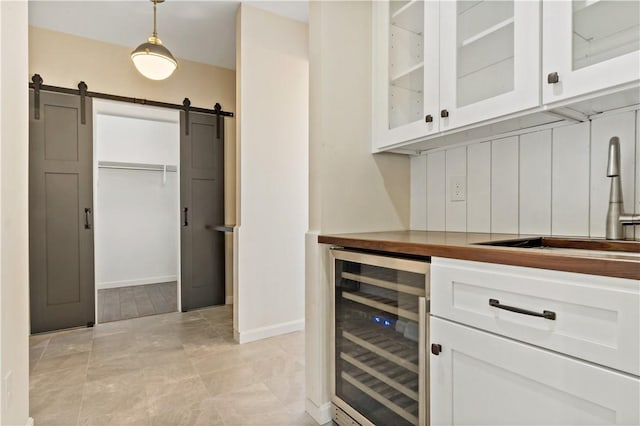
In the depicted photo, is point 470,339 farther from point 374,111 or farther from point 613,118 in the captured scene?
point 374,111

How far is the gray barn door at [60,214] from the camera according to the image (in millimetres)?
3021

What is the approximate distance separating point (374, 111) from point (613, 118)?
976 millimetres

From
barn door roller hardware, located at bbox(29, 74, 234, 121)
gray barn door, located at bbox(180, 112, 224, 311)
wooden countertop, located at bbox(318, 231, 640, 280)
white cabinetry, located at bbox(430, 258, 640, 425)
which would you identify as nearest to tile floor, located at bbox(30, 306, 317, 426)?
gray barn door, located at bbox(180, 112, 224, 311)

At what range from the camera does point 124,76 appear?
3477mm

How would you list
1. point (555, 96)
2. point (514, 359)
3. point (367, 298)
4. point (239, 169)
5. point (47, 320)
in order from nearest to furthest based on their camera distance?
1. point (514, 359)
2. point (555, 96)
3. point (367, 298)
4. point (239, 169)
5. point (47, 320)

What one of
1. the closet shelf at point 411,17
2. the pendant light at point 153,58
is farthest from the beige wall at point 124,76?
the closet shelf at point 411,17

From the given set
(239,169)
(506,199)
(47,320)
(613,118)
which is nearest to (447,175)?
(506,199)

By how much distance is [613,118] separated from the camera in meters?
1.27

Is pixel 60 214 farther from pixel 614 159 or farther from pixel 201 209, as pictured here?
pixel 614 159

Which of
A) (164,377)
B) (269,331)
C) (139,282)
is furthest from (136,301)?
(164,377)

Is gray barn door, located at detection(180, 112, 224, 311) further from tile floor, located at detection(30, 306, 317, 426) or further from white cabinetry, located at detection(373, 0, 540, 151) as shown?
white cabinetry, located at detection(373, 0, 540, 151)

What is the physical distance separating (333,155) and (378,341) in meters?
0.87

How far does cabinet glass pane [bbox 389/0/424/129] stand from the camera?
1615mm

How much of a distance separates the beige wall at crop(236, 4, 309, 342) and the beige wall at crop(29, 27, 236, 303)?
A: 45.8 inches
